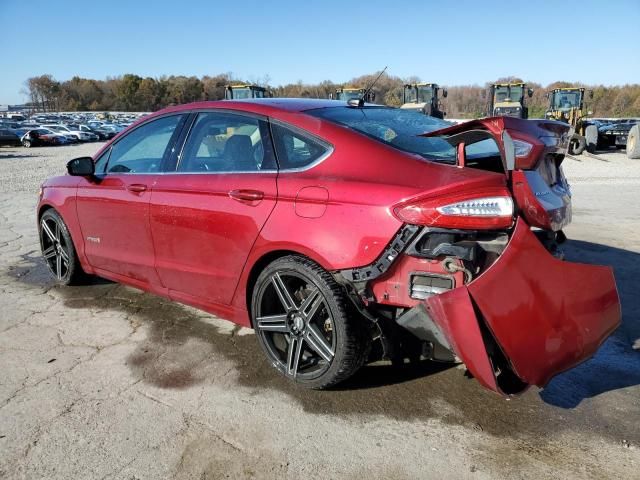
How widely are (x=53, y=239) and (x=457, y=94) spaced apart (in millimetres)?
83604

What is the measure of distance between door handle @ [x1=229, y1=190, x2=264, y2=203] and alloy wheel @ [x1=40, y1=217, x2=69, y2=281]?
2.45 metres

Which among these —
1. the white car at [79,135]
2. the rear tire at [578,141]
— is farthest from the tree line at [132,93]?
the rear tire at [578,141]

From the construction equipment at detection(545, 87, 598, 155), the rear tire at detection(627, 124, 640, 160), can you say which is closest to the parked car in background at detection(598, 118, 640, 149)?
the construction equipment at detection(545, 87, 598, 155)

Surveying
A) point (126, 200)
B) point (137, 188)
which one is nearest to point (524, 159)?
point (137, 188)

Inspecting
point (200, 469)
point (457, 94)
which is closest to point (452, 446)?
point (200, 469)

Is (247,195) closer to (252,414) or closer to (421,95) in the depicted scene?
(252,414)

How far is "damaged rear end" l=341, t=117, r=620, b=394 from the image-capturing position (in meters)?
2.29

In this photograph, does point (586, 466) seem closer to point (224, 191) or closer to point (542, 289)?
point (542, 289)

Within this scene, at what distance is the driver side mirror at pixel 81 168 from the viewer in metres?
4.19

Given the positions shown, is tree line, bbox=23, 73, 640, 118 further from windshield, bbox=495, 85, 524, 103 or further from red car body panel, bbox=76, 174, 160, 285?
red car body panel, bbox=76, 174, 160, 285

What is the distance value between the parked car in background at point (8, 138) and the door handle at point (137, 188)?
109 feet

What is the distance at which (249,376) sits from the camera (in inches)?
125

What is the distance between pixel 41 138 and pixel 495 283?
38.7 m

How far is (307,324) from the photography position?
2857mm
